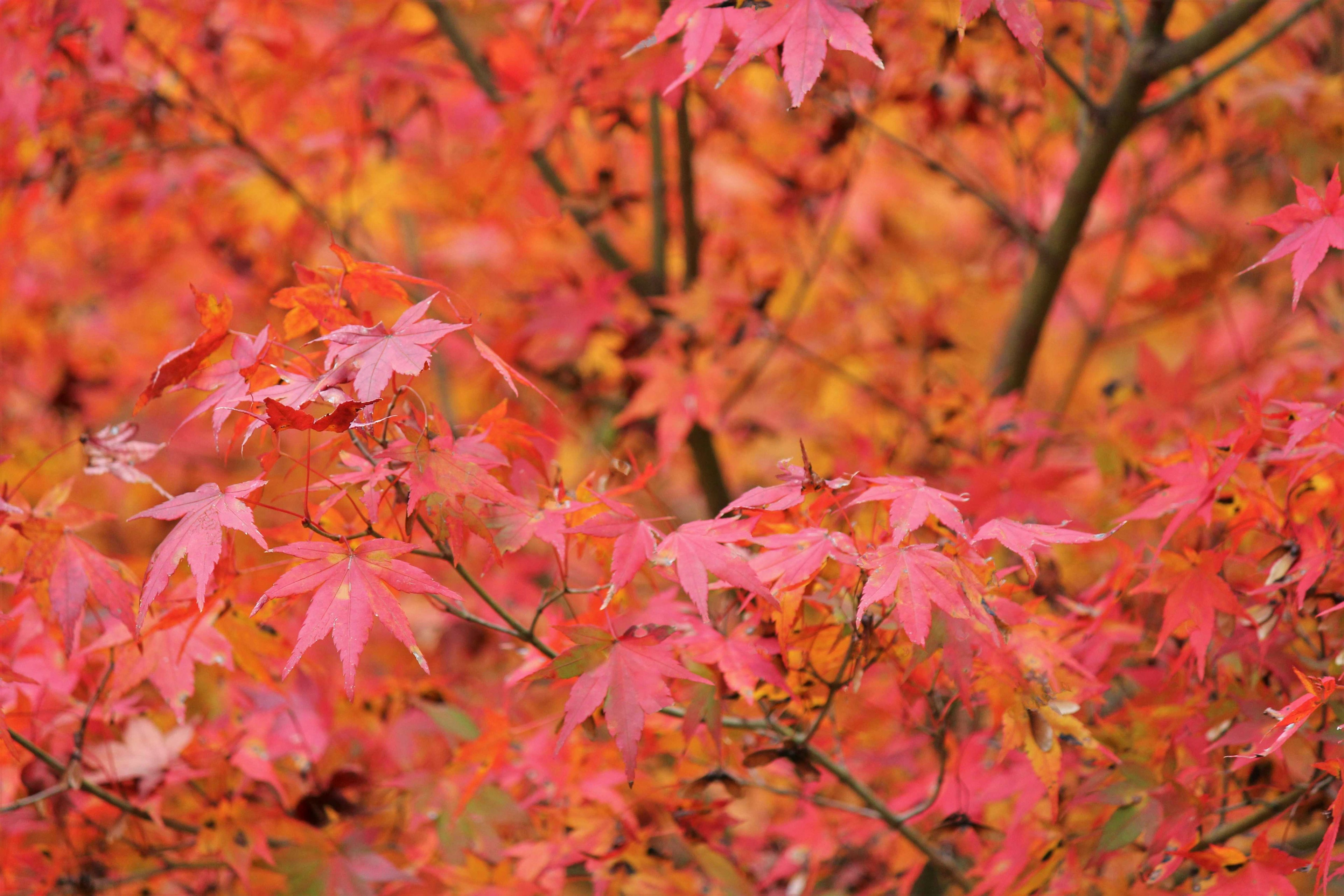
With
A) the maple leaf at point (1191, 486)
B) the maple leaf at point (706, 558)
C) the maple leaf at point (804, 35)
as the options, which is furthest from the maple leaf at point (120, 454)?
the maple leaf at point (1191, 486)

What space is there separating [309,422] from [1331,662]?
4.59 ft

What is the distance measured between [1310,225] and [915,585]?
745 millimetres

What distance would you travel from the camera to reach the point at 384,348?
119 centimetres

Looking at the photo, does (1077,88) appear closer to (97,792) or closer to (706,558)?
(706,558)

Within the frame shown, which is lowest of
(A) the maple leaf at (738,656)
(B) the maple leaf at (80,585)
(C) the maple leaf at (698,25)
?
(A) the maple leaf at (738,656)

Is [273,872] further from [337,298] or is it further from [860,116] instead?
[860,116]

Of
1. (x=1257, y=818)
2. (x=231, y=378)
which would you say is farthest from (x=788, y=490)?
(x=1257, y=818)

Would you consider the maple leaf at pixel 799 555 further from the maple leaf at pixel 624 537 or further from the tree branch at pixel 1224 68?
the tree branch at pixel 1224 68

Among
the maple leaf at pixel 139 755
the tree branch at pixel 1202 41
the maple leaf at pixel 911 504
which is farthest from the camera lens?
the tree branch at pixel 1202 41

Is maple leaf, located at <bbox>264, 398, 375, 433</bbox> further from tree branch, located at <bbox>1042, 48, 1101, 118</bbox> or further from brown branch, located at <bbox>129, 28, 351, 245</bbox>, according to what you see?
tree branch, located at <bbox>1042, 48, 1101, 118</bbox>

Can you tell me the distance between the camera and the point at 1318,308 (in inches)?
95.4

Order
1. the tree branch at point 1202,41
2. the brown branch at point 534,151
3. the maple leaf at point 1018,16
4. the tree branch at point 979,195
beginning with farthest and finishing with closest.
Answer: the brown branch at point 534,151 → the tree branch at point 979,195 → the tree branch at point 1202,41 → the maple leaf at point 1018,16

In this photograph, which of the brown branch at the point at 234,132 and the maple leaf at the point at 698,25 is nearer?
the maple leaf at the point at 698,25

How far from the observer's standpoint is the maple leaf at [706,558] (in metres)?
1.18
